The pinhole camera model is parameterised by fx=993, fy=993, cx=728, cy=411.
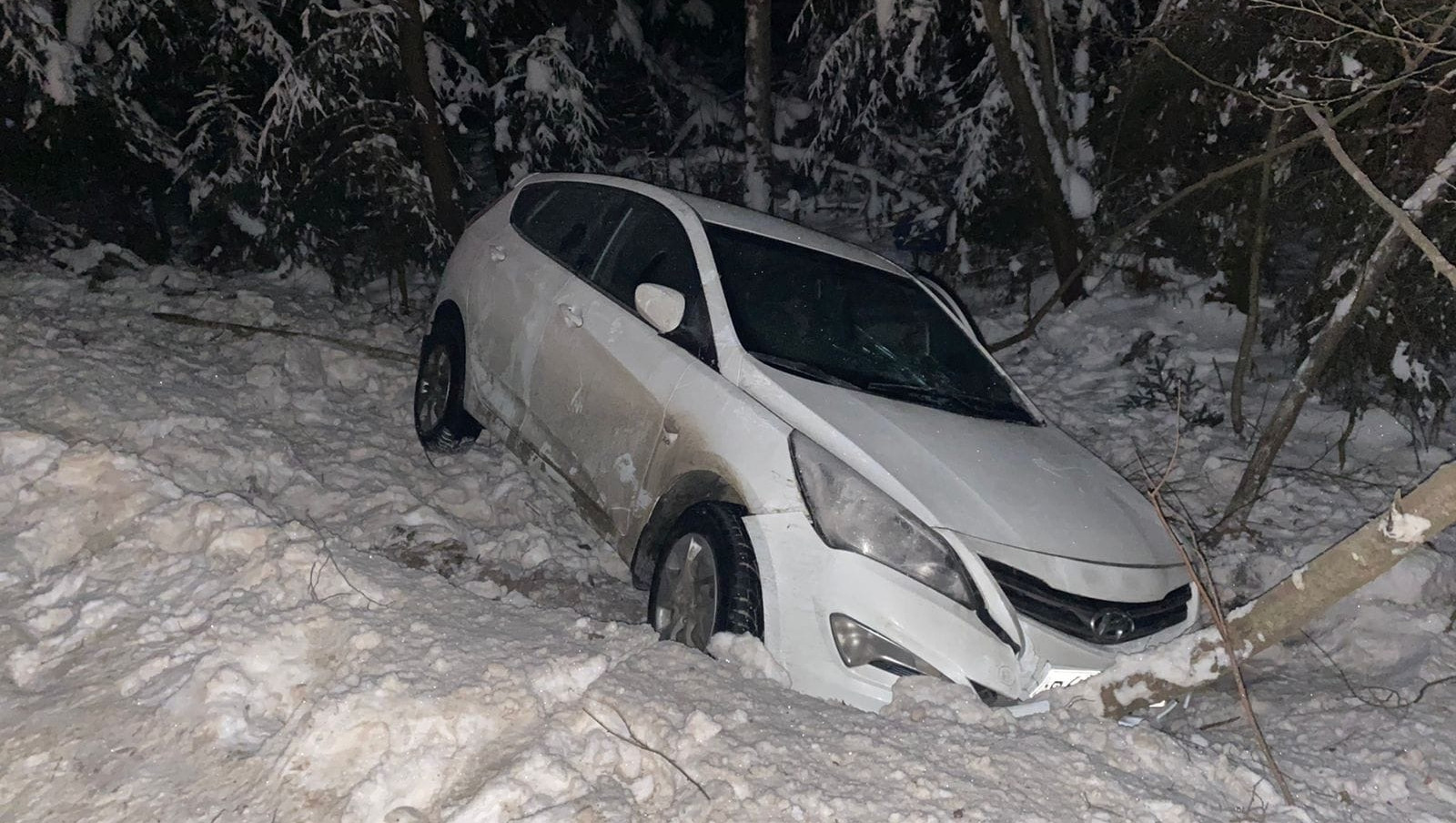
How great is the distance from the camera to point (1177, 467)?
623 cm

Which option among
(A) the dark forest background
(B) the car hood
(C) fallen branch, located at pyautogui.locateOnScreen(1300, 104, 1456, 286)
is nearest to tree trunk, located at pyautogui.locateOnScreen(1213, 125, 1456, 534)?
(A) the dark forest background

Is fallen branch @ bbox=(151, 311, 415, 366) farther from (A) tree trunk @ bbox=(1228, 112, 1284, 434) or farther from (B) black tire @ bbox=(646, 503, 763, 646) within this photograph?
(A) tree trunk @ bbox=(1228, 112, 1284, 434)

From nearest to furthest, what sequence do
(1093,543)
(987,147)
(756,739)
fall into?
1. (756,739)
2. (1093,543)
3. (987,147)

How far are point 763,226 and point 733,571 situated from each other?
2067mm

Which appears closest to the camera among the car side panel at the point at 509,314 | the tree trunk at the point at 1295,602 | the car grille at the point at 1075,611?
the tree trunk at the point at 1295,602

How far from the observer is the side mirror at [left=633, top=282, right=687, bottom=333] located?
4.03m

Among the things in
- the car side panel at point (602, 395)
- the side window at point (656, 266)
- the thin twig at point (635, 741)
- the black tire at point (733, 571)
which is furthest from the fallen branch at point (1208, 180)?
the thin twig at point (635, 741)

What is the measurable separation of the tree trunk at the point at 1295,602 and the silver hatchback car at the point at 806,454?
15cm

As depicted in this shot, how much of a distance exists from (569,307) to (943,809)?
2906 mm

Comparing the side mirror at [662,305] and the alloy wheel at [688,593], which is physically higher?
the side mirror at [662,305]

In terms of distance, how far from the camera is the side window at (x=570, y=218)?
4.99 meters

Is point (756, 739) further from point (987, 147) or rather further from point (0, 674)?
point (987, 147)

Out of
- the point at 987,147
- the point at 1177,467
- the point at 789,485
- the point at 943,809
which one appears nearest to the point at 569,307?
the point at 789,485

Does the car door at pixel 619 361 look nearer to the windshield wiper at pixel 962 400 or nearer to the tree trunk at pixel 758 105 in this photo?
the windshield wiper at pixel 962 400
